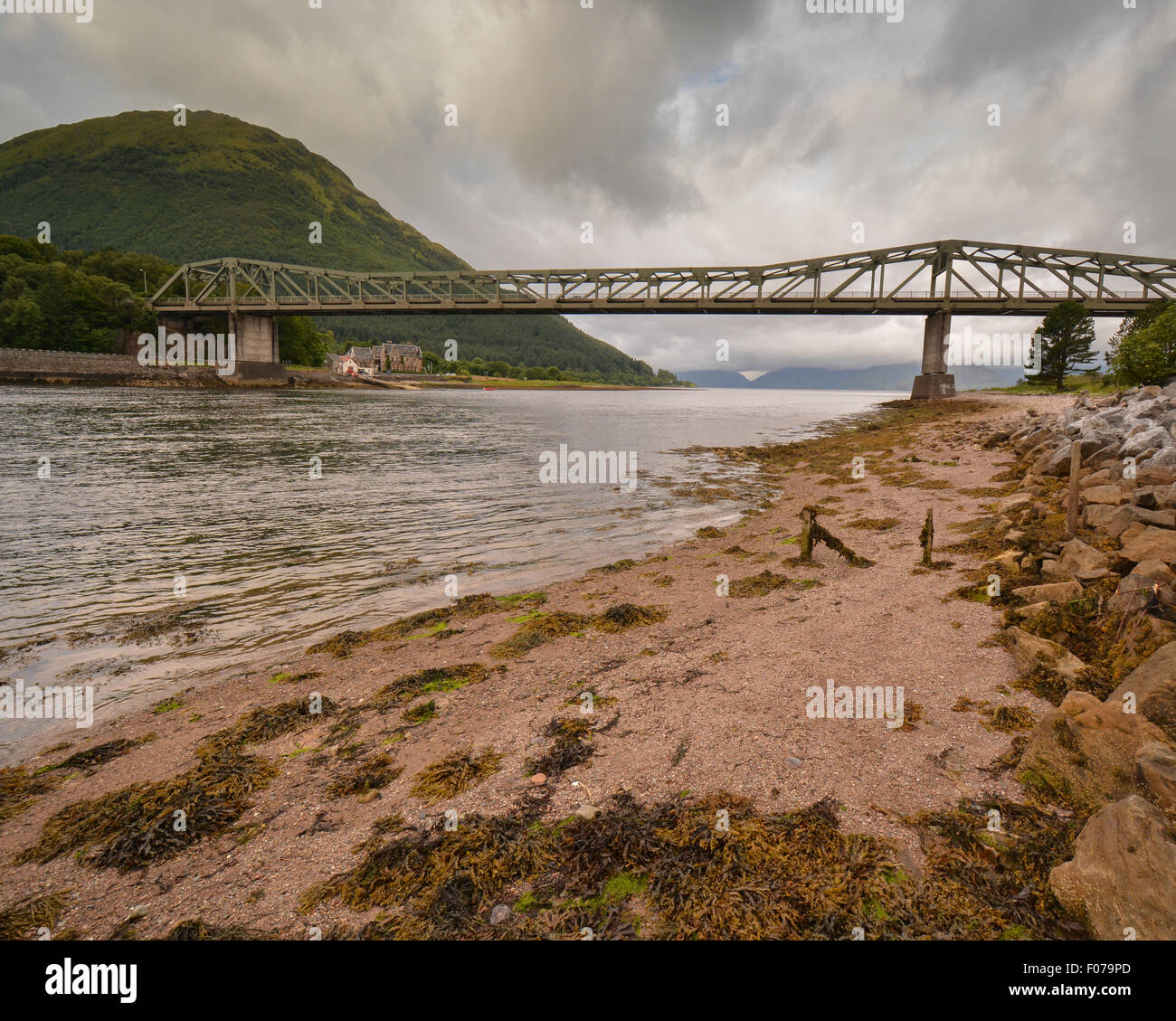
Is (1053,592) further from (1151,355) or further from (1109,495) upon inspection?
(1151,355)

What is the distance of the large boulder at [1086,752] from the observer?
4.10 meters

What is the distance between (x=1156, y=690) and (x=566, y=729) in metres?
5.53

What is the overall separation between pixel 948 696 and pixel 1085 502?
28.3 ft

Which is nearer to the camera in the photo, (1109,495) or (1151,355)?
(1109,495)

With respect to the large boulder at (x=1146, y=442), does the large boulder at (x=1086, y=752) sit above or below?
below

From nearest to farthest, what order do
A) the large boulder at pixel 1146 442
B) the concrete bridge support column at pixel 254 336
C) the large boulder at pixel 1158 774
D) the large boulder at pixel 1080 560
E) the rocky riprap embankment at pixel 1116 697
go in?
the rocky riprap embankment at pixel 1116 697, the large boulder at pixel 1158 774, the large boulder at pixel 1080 560, the large boulder at pixel 1146 442, the concrete bridge support column at pixel 254 336

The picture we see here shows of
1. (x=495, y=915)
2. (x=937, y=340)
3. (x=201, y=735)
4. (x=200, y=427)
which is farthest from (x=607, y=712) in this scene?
(x=937, y=340)

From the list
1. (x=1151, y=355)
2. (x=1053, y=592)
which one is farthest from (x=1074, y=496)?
(x=1151, y=355)

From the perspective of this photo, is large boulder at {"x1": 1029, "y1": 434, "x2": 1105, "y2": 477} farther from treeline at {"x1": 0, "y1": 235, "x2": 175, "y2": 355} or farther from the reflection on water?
treeline at {"x1": 0, "y1": 235, "x2": 175, "y2": 355}

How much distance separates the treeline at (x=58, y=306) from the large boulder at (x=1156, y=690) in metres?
126

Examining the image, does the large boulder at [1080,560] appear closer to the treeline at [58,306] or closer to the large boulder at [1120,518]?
the large boulder at [1120,518]

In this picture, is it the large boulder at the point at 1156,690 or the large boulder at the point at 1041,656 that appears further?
the large boulder at the point at 1041,656

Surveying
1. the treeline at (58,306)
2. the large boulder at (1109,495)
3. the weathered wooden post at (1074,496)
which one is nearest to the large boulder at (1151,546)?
the weathered wooden post at (1074,496)

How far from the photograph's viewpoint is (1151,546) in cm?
736
